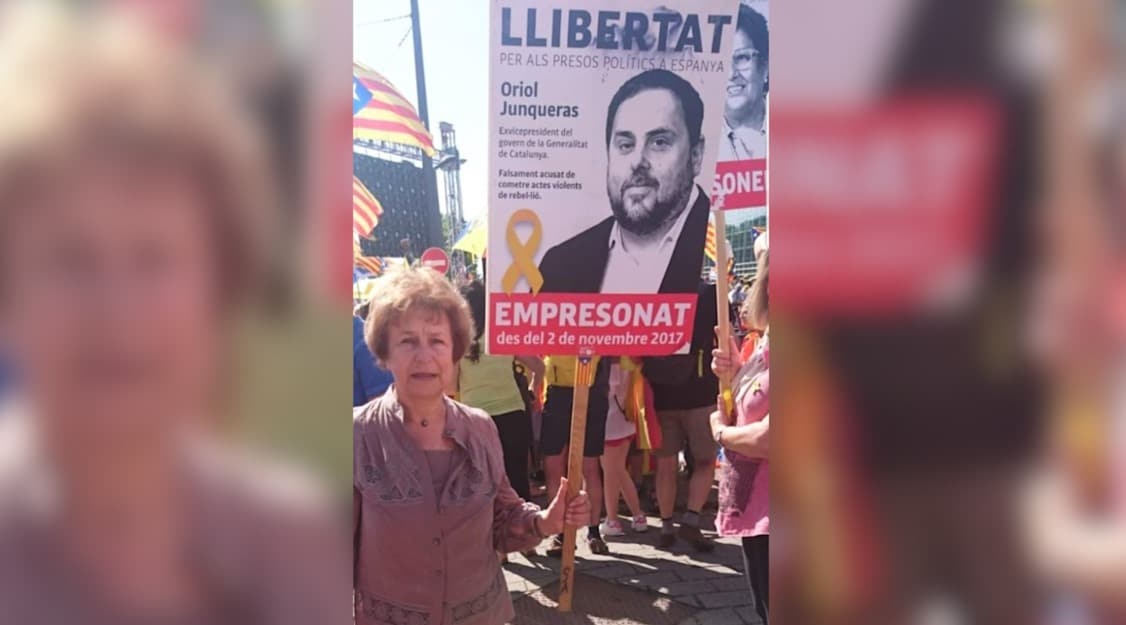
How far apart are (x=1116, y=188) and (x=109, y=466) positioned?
1171 mm

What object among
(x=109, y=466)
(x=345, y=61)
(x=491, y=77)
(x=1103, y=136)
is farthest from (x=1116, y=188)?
(x=491, y=77)

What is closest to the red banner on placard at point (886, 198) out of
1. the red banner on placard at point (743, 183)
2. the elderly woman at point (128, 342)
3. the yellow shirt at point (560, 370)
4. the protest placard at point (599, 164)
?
the elderly woman at point (128, 342)

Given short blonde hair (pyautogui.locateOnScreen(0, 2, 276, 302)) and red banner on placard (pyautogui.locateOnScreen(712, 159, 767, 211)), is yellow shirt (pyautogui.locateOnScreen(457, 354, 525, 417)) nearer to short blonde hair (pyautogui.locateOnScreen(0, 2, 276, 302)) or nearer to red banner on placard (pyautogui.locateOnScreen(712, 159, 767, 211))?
red banner on placard (pyautogui.locateOnScreen(712, 159, 767, 211))

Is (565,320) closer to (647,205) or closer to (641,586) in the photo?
(647,205)

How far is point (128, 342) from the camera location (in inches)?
35.0

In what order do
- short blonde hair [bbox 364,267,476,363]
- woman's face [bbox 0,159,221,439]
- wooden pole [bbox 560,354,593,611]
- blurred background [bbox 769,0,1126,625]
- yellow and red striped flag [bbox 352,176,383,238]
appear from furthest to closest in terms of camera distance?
yellow and red striped flag [bbox 352,176,383,238], wooden pole [bbox 560,354,593,611], short blonde hair [bbox 364,267,476,363], blurred background [bbox 769,0,1126,625], woman's face [bbox 0,159,221,439]

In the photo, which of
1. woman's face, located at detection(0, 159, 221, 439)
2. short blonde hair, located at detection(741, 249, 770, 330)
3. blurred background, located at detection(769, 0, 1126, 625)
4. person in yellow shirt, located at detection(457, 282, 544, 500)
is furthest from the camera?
person in yellow shirt, located at detection(457, 282, 544, 500)

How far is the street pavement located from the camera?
4.58 m

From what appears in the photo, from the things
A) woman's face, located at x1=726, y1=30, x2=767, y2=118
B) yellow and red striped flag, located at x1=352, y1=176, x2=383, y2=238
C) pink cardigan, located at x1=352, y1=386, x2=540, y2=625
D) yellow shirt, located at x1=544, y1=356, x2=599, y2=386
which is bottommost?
pink cardigan, located at x1=352, y1=386, x2=540, y2=625

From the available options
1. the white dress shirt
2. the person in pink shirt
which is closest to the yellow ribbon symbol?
the white dress shirt

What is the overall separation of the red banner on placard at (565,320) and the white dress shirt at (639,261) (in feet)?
0.12

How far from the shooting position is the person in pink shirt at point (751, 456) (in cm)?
310

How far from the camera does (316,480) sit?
100 centimetres

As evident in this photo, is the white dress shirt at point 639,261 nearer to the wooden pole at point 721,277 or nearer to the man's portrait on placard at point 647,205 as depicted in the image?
the man's portrait on placard at point 647,205
